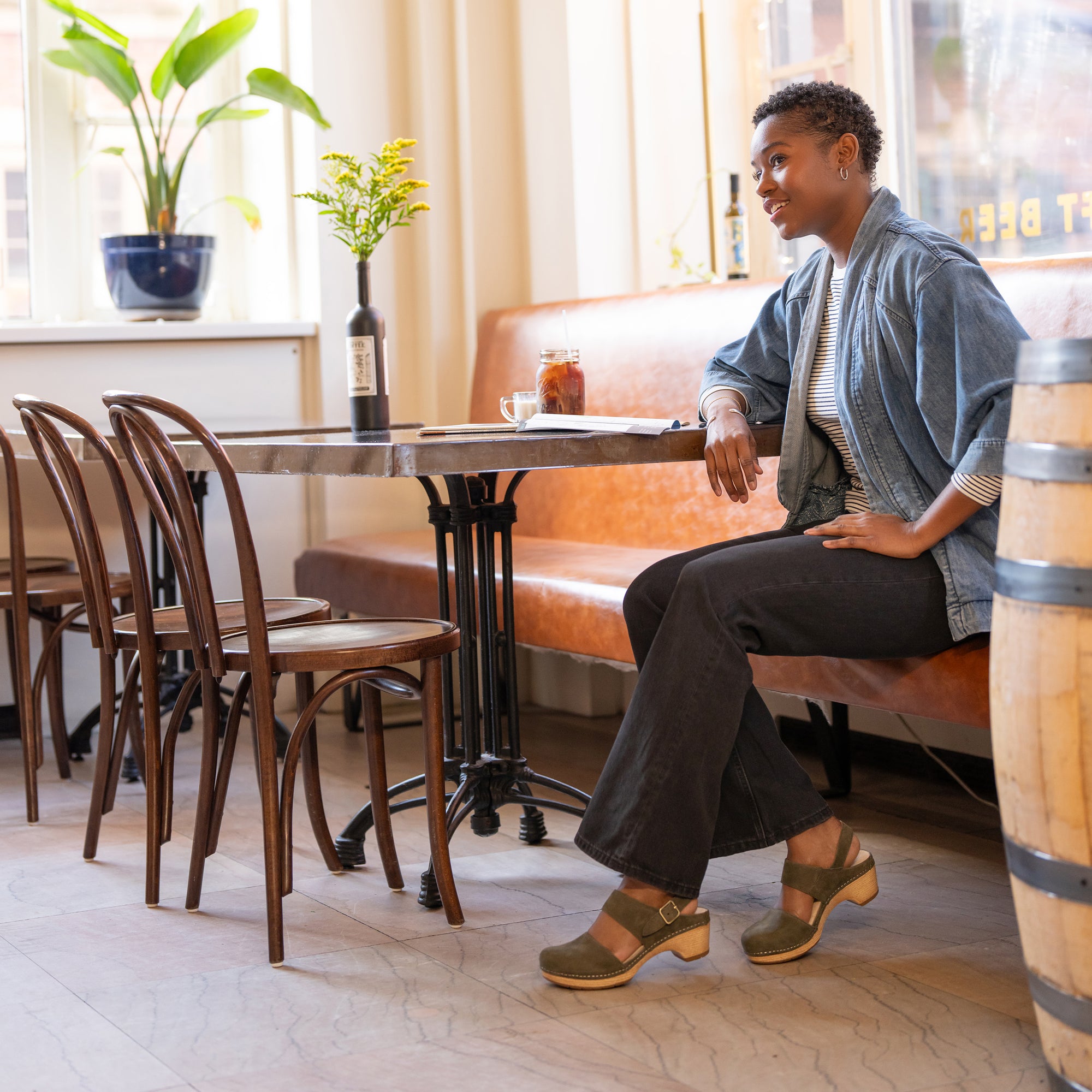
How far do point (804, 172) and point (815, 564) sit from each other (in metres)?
0.58

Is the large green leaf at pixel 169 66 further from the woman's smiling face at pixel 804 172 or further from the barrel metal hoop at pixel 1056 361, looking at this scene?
the barrel metal hoop at pixel 1056 361

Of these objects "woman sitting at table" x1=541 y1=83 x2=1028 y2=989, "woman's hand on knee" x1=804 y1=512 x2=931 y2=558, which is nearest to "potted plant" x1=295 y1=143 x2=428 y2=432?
"woman sitting at table" x1=541 y1=83 x2=1028 y2=989

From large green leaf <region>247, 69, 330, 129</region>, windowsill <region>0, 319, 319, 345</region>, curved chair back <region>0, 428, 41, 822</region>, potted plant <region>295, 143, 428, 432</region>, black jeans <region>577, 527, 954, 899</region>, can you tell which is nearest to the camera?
black jeans <region>577, 527, 954, 899</region>

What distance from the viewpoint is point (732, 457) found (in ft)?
6.88

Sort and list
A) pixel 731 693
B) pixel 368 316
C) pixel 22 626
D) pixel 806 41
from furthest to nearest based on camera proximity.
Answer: pixel 806 41 < pixel 22 626 < pixel 368 316 < pixel 731 693

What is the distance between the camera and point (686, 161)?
13.4 feet

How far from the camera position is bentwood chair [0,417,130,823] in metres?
3.07

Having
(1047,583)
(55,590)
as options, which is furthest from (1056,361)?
(55,590)

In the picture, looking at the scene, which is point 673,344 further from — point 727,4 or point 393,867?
point 393,867

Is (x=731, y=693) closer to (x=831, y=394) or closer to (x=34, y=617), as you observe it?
(x=831, y=394)

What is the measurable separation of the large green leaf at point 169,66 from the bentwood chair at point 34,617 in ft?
4.14

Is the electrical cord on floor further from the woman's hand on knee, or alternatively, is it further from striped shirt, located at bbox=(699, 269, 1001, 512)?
the woman's hand on knee

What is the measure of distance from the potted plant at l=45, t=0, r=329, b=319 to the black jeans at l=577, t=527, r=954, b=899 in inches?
94.8

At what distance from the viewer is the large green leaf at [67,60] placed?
13.0ft
